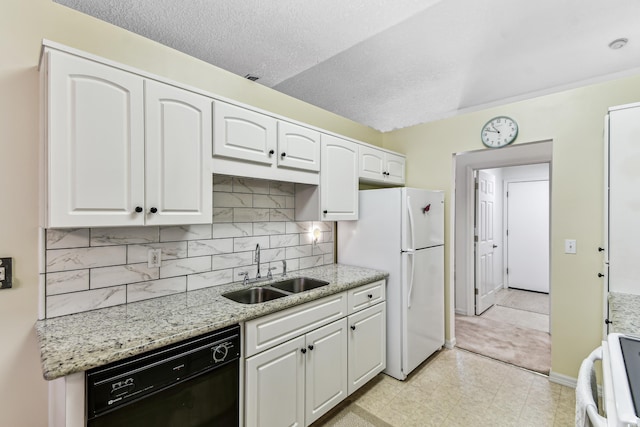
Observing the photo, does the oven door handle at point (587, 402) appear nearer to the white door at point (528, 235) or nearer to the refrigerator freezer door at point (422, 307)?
the refrigerator freezer door at point (422, 307)

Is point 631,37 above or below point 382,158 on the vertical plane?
above

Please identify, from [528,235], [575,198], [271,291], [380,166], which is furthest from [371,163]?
[528,235]

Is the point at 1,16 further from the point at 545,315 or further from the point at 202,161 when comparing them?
the point at 545,315

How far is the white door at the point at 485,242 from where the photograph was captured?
4.14m


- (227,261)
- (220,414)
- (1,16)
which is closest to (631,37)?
(227,261)

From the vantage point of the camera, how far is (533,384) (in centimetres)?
246

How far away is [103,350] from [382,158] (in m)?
2.66

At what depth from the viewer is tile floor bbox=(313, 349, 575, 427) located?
80.5 inches

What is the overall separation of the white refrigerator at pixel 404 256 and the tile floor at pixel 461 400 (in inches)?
7.5

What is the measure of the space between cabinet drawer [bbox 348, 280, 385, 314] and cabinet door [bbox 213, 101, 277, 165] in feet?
3.85

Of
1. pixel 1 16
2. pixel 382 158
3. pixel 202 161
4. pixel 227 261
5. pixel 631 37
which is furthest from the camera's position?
pixel 382 158

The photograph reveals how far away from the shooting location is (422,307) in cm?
272

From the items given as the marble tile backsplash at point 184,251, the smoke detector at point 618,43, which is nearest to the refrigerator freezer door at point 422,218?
the marble tile backsplash at point 184,251

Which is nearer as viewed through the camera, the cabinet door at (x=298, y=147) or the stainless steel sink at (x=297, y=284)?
the cabinet door at (x=298, y=147)
